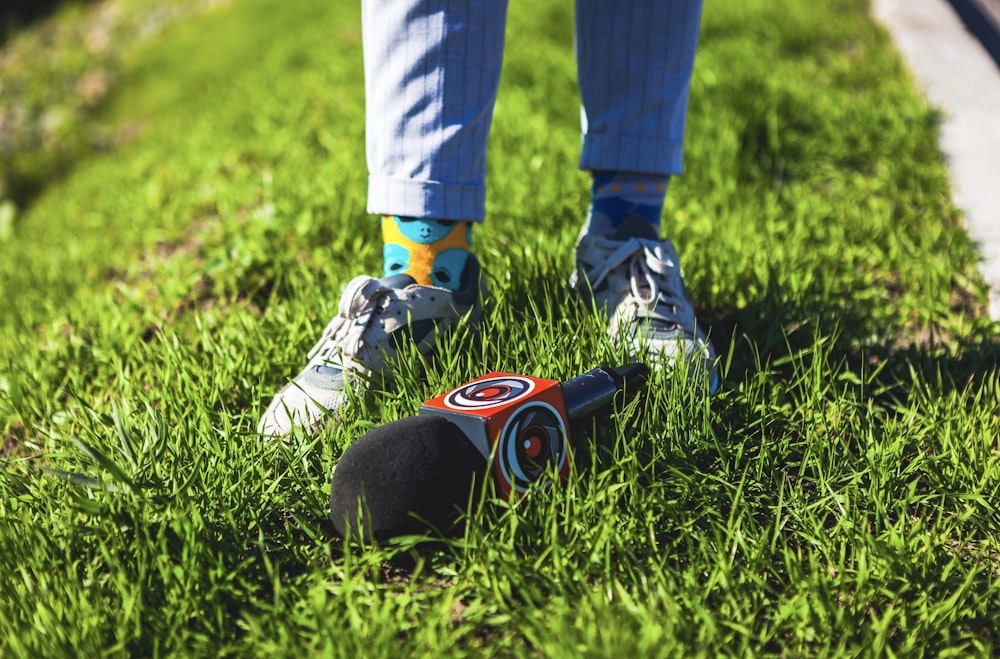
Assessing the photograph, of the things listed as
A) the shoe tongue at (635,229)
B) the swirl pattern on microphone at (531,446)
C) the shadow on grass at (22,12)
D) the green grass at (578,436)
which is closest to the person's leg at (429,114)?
the green grass at (578,436)

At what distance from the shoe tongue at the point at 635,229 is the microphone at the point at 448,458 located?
2.04ft

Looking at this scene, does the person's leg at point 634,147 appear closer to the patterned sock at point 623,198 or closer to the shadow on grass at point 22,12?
the patterned sock at point 623,198

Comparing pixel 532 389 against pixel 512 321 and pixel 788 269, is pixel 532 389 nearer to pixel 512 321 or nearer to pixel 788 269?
pixel 512 321

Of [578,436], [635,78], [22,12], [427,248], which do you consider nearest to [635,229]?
[635,78]

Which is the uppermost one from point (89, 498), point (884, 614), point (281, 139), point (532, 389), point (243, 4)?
point (243, 4)

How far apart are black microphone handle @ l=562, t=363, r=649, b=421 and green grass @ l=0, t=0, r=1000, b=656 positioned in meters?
0.05

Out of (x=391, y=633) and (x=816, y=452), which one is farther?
(x=816, y=452)

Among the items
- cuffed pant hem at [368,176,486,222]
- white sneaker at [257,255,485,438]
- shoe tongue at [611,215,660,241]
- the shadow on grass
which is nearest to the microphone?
white sneaker at [257,255,485,438]

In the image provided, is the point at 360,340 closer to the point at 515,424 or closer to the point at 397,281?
the point at 397,281

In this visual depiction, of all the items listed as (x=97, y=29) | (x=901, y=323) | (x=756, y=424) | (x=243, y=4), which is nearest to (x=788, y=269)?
(x=901, y=323)

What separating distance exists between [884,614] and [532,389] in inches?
24.3

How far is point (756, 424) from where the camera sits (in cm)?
167

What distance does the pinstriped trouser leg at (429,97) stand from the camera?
1667mm

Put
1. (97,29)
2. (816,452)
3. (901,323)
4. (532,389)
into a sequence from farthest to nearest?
(97,29)
(901,323)
(816,452)
(532,389)
